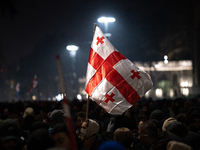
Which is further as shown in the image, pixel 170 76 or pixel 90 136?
pixel 170 76

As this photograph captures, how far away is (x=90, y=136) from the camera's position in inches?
182

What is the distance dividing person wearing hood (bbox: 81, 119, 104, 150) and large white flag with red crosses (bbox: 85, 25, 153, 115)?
160 cm

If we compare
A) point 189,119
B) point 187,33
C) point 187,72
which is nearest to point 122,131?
point 189,119

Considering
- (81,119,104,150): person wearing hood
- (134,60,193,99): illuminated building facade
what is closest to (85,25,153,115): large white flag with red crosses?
(81,119,104,150): person wearing hood

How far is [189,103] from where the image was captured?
10703 millimetres

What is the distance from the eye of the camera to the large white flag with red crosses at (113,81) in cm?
636

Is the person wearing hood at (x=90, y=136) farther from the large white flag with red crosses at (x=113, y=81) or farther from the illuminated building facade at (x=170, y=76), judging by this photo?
the illuminated building facade at (x=170, y=76)

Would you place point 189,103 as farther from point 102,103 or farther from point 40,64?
point 40,64

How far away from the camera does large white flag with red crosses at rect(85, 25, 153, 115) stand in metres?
6.36

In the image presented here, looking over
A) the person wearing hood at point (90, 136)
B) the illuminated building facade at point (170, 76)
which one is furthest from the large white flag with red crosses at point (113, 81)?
the illuminated building facade at point (170, 76)

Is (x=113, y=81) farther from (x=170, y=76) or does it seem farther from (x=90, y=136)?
(x=170, y=76)

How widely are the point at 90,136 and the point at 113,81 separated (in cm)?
205

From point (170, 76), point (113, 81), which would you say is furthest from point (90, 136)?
point (170, 76)

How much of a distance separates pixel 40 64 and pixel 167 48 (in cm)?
2964
